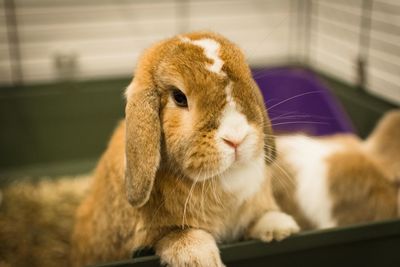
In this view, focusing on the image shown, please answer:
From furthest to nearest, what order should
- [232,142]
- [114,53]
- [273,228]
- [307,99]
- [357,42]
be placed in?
[114,53], [357,42], [307,99], [273,228], [232,142]

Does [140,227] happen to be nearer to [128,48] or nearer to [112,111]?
[112,111]

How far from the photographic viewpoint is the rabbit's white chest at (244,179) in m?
1.18

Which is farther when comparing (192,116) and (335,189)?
(335,189)

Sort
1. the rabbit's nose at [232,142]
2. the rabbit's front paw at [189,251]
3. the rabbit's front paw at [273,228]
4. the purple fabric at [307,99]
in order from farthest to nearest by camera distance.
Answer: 1. the purple fabric at [307,99]
2. the rabbit's front paw at [273,228]
3. the rabbit's front paw at [189,251]
4. the rabbit's nose at [232,142]

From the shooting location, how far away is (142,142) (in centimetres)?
113

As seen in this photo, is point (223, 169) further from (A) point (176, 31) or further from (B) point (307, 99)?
(A) point (176, 31)

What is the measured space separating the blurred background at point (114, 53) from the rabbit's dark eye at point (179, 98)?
122 cm

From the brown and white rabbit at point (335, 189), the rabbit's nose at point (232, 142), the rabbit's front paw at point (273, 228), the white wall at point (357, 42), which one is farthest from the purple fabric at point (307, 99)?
the rabbit's nose at point (232, 142)

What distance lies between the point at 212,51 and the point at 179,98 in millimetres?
136

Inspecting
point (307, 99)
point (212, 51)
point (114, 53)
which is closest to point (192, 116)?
point (212, 51)

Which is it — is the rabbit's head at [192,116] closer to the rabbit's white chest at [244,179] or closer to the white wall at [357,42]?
the rabbit's white chest at [244,179]

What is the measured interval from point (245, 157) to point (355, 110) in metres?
1.53

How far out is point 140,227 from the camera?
49.8 inches

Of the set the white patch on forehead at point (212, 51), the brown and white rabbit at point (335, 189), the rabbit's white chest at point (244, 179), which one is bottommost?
the brown and white rabbit at point (335, 189)
